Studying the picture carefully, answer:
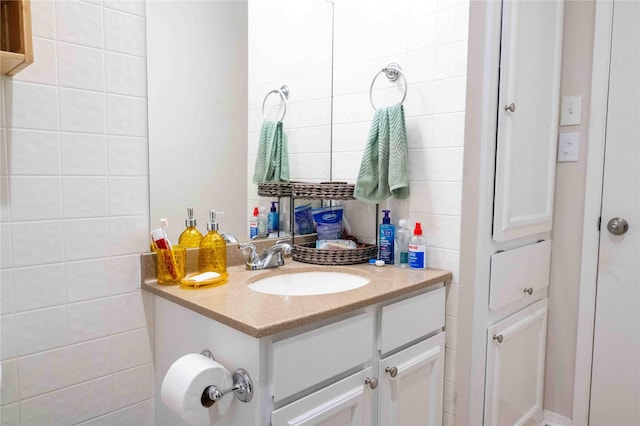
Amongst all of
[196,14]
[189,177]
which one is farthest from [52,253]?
[196,14]

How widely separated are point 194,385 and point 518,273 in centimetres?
→ 123

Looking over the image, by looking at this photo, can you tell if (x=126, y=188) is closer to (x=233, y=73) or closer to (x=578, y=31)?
(x=233, y=73)

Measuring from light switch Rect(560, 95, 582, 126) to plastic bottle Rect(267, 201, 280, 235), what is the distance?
122cm

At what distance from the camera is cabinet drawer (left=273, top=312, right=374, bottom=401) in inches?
37.9

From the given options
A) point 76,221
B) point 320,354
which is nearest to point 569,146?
point 320,354

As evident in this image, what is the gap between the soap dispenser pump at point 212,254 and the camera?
1.32 metres

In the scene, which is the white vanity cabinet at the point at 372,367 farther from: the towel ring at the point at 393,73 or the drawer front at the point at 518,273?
the towel ring at the point at 393,73

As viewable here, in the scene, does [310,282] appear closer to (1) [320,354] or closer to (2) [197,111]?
(1) [320,354]

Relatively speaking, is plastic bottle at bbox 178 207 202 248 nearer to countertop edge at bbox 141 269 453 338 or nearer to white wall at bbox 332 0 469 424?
countertop edge at bbox 141 269 453 338

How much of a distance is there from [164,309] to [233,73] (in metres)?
0.80

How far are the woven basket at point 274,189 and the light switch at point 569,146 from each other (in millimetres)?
1115

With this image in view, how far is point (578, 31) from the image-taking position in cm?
173

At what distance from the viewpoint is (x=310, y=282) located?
1.47 meters

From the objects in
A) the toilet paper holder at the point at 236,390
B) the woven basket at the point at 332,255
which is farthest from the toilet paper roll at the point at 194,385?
the woven basket at the point at 332,255
